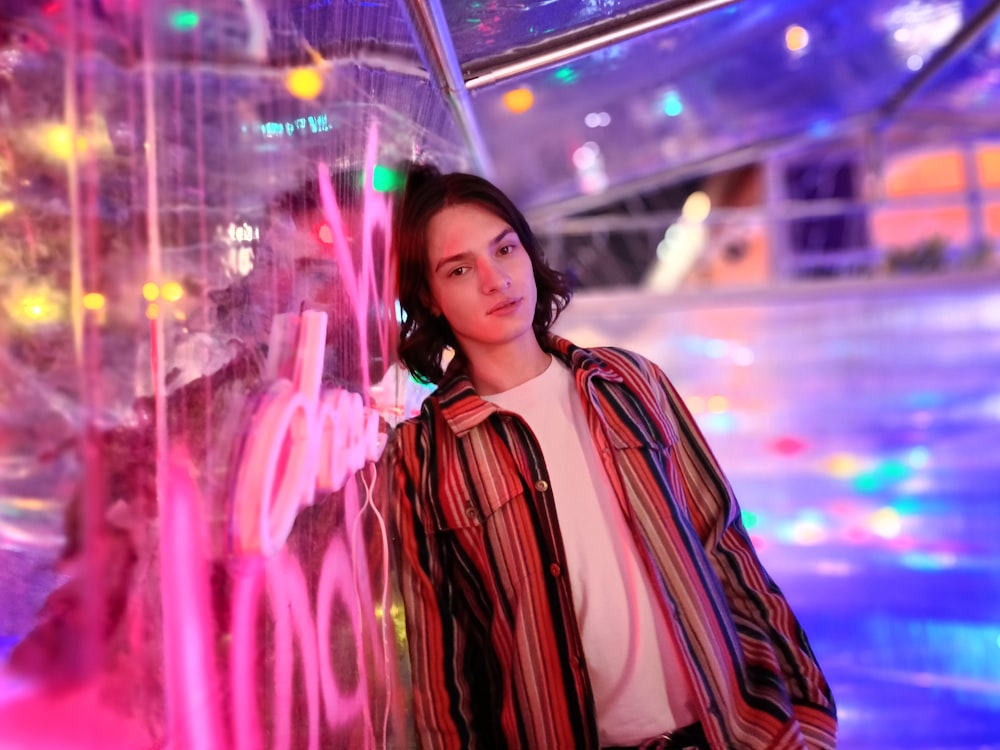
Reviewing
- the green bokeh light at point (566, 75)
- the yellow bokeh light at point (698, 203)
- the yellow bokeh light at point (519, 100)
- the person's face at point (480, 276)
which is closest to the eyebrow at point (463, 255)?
the person's face at point (480, 276)

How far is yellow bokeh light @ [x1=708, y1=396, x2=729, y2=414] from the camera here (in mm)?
4609

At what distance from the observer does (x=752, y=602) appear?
1.43m

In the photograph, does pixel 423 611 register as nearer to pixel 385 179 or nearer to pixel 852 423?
pixel 385 179

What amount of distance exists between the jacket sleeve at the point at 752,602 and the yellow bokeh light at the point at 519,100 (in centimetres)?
157

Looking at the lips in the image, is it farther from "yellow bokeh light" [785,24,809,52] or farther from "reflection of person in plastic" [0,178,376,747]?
"yellow bokeh light" [785,24,809,52]

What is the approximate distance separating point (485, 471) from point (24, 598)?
88cm

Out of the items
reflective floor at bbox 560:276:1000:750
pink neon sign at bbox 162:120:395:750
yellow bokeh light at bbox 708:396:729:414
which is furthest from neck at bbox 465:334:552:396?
yellow bokeh light at bbox 708:396:729:414

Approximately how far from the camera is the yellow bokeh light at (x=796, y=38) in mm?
3647

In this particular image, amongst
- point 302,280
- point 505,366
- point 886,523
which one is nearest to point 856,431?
point 886,523

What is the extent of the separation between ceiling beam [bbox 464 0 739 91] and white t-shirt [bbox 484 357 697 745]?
853mm

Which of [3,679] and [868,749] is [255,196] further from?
[868,749]

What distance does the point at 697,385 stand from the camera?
4.67 meters

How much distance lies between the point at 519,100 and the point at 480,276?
174 cm

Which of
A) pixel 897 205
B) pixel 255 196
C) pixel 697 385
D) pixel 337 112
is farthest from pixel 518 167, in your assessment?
pixel 255 196
